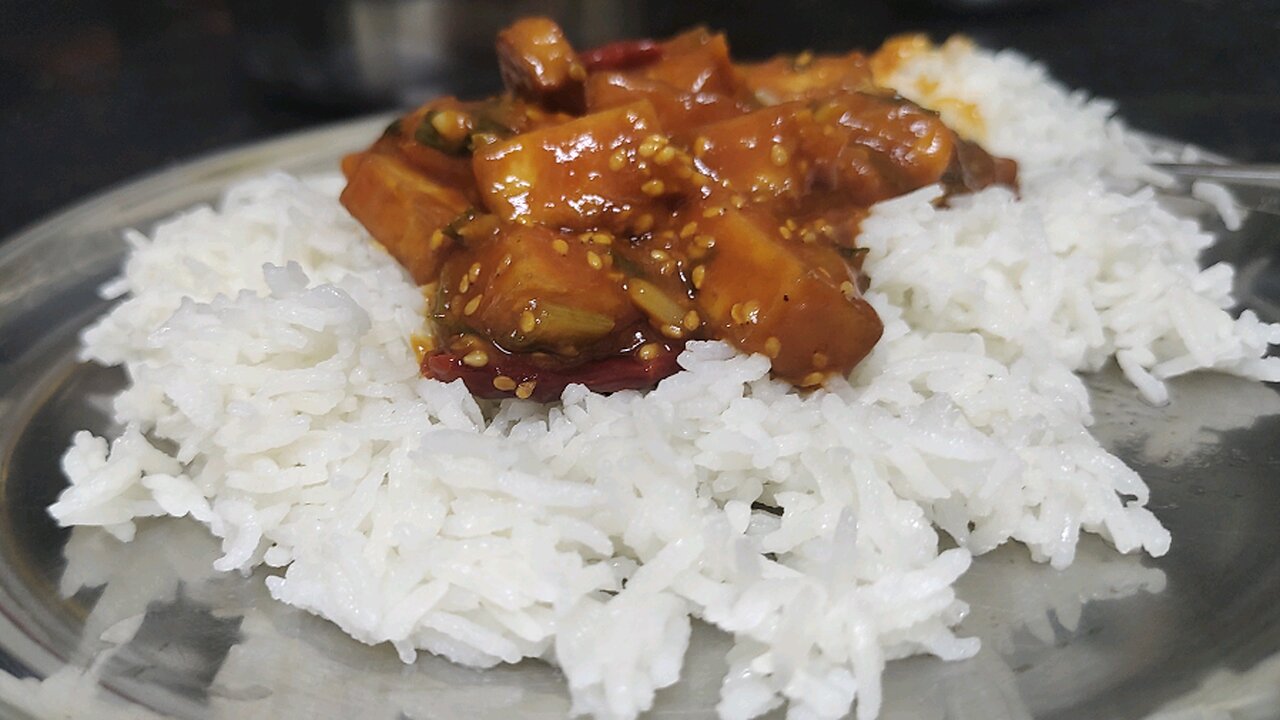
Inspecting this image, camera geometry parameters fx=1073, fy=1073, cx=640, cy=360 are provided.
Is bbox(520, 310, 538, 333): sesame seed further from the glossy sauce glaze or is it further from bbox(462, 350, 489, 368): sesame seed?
bbox(462, 350, 489, 368): sesame seed

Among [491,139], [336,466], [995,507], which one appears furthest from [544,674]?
[491,139]

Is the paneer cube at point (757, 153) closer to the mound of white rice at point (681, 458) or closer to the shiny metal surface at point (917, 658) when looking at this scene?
the mound of white rice at point (681, 458)

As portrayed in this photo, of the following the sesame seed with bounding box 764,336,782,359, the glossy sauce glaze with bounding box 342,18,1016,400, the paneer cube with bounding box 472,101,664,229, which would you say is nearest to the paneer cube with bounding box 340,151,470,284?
the glossy sauce glaze with bounding box 342,18,1016,400

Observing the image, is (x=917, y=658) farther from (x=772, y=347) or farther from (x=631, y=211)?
(x=631, y=211)

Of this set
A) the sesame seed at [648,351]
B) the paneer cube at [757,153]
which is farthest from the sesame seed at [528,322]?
the paneer cube at [757,153]

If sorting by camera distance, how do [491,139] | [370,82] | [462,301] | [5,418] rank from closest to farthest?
1. [462,301]
2. [491,139]
3. [5,418]
4. [370,82]

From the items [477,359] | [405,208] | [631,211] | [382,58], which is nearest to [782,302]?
[631,211]

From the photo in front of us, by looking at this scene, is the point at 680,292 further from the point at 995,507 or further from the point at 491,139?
the point at 995,507

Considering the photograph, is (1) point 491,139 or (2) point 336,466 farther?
(1) point 491,139
